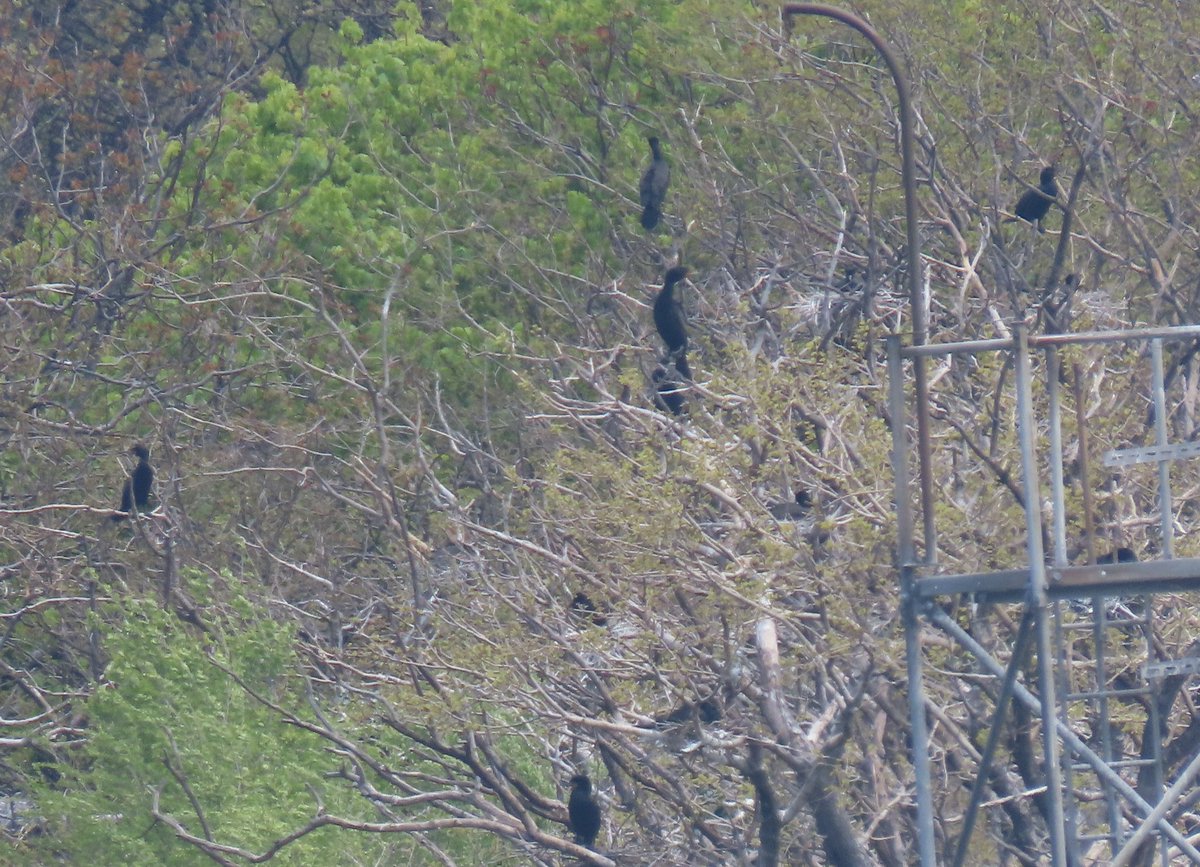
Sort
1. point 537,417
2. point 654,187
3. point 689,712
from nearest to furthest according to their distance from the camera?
point 689,712
point 537,417
point 654,187

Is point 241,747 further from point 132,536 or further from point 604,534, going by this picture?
point 132,536

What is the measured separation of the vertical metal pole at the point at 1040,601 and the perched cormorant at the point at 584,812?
A: 12.2 feet

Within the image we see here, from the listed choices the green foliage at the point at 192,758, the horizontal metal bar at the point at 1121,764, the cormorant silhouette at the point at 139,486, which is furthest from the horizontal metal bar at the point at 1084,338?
the cormorant silhouette at the point at 139,486

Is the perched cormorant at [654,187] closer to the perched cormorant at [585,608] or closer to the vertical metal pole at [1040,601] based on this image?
the perched cormorant at [585,608]

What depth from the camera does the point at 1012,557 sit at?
359 inches

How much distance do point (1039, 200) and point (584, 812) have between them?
4.97 metres

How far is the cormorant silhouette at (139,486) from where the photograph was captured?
11.5 metres

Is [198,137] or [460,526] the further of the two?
[198,137]

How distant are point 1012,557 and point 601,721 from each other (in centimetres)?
211

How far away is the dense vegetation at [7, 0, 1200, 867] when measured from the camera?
9.41 metres

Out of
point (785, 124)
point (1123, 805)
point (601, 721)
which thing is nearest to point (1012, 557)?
point (1123, 805)

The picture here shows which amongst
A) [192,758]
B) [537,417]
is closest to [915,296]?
[537,417]

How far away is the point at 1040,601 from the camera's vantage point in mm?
6281

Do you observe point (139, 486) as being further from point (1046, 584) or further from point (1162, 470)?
point (1162, 470)
